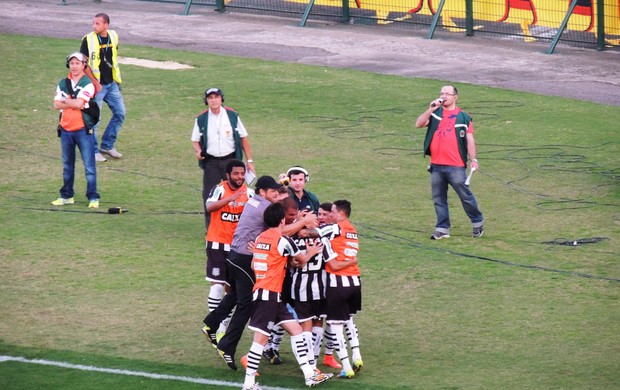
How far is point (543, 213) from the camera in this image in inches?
671

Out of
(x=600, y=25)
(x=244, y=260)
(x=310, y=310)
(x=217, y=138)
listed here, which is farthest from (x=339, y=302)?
(x=600, y=25)

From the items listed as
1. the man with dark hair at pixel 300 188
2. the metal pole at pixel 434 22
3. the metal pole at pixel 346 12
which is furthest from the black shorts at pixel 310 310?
the metal pole at pixel 346 12

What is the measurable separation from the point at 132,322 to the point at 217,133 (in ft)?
10.4

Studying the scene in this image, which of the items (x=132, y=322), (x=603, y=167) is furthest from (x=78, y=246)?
(x=603, y=167)

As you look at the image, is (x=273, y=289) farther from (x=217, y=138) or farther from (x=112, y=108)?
(x=112, y=108)

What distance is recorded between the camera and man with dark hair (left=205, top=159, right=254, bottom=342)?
11992 mm

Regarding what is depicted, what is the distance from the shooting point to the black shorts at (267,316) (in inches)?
422

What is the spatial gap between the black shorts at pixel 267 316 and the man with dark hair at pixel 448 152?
533 cm

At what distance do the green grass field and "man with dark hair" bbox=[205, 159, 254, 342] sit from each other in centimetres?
69

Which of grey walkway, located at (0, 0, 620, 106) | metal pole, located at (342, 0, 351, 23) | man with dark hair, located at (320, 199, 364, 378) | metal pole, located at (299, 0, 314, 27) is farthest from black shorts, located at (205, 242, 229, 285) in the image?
metal pole, located at (342, 0, 351, 23)

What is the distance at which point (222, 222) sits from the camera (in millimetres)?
12070

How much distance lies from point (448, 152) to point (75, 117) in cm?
554

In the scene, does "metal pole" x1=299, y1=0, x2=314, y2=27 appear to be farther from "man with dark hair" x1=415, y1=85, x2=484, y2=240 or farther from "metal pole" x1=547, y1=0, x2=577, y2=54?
"man with dark hair" x1=415, y1=85, x2=484, y2=240

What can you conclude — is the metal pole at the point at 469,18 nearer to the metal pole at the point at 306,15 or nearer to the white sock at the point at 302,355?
the metal pole at the point at 306,15
